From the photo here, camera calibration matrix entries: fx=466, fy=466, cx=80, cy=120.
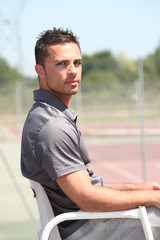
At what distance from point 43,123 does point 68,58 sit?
1.11 feet

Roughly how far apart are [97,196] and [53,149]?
245 millimetres

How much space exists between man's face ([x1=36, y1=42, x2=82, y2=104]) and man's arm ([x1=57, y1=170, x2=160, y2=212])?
0.39 meters

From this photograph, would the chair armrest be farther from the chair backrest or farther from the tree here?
the tree

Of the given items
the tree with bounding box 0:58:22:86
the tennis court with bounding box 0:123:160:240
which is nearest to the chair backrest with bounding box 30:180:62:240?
the tennis court with bounding box 0:123:160:240

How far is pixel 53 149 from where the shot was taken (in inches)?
69.4

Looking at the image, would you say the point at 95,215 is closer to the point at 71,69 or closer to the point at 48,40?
the point at 71,69

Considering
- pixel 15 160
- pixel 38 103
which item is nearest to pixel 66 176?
pixel 38 103

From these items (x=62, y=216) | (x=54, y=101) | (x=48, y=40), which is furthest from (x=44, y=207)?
(x=48, y=40)

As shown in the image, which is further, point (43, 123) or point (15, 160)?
point (15, 160)

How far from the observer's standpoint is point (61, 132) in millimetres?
1772

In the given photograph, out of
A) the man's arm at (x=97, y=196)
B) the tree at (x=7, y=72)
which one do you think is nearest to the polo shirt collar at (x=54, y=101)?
the man's arm at (x=97, y=196)

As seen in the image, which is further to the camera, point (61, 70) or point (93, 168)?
point (93, 168)

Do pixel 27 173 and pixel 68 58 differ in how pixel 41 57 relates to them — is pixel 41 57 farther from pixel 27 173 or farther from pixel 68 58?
pixel 27 173

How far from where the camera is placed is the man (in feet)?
5.79
